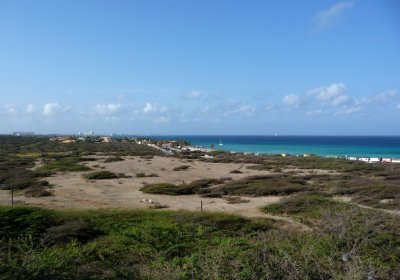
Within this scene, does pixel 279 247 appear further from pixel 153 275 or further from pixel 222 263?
pixel 153 275

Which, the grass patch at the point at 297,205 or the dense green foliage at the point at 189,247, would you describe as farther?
the grass patch at the point at 297,205

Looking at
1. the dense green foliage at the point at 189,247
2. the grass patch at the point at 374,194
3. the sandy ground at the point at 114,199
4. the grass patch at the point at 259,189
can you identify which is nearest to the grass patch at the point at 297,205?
the sandy ground at the point at 114,199

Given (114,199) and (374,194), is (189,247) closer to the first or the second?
(114,199)

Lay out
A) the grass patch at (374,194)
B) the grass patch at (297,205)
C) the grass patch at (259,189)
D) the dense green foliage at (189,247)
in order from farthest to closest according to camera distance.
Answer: the grass patch at (259,189) → the grass patch at (374,194) → the grass patch at (297,205) → the dense green foliage at (189,247)

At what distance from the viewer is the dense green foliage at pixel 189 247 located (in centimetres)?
784

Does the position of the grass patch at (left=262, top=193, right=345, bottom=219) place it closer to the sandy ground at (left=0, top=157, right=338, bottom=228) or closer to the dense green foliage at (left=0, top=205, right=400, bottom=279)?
the sandy ground at (left=0, top=157, right=338, bottom=228)

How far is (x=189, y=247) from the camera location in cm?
1162

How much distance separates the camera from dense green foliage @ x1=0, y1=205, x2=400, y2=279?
7.84 m

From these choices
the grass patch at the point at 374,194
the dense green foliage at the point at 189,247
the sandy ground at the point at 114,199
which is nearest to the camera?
the dense green foliage at the point at 189,247

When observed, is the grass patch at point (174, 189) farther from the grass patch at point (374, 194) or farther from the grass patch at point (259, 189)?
the grass patch at point (374, 194)

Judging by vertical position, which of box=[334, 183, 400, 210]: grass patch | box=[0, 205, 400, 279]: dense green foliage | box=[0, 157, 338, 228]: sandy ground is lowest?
box=[0, 157, 338, 228]: sandy ground

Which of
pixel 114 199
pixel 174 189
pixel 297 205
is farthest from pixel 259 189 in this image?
pixel 114 199

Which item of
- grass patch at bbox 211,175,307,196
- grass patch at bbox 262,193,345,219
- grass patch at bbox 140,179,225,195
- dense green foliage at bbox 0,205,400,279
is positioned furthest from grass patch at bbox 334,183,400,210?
dense green foliage at bbox 0,205,400,279

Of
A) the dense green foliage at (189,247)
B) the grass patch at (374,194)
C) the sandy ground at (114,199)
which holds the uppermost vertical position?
the dense green foliage at (189,247)
